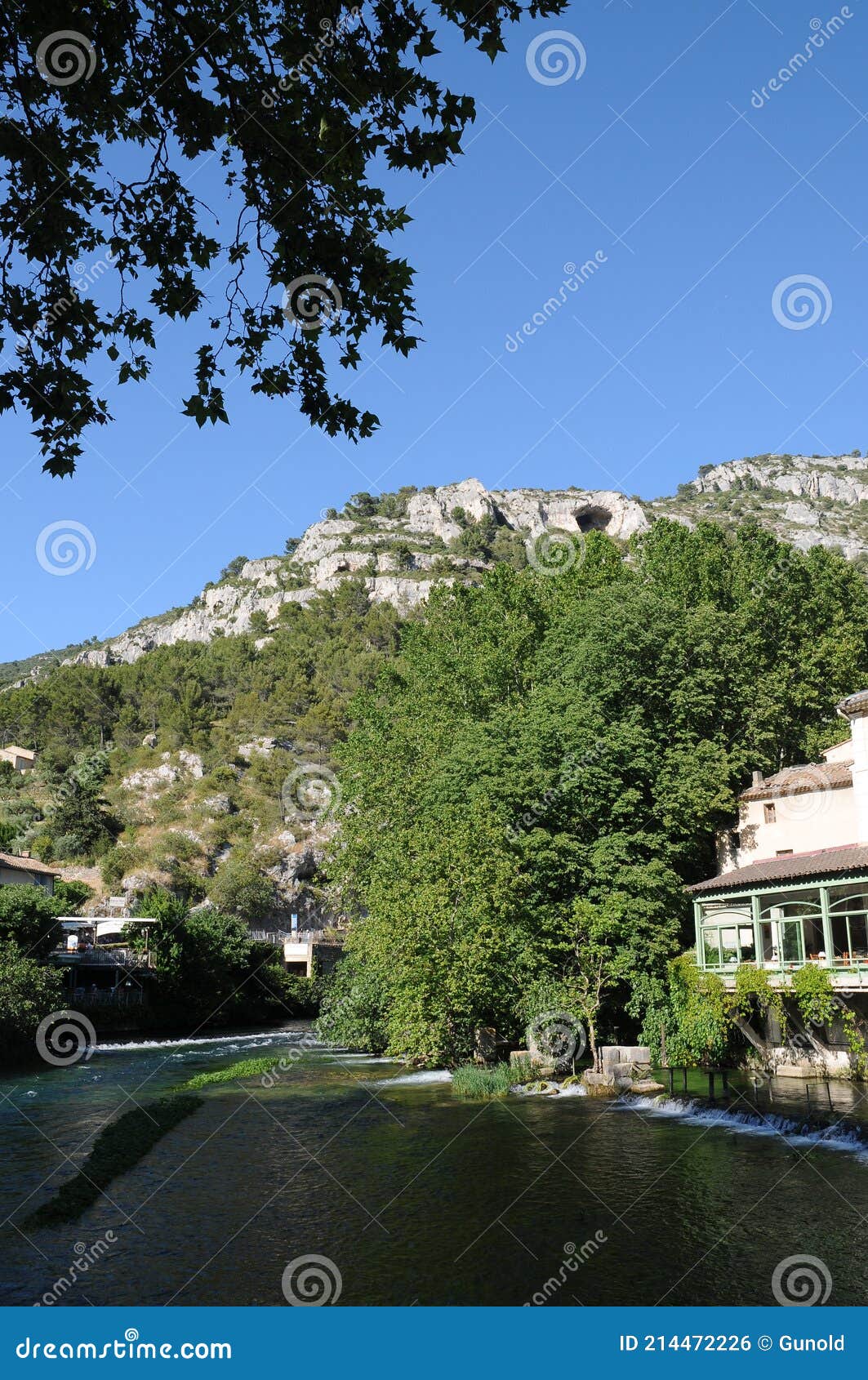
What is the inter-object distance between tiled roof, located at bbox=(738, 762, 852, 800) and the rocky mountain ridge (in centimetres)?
10110

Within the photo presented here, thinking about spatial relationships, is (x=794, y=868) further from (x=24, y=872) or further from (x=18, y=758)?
(x=18, y=758)

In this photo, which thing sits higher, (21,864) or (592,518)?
(592,518)

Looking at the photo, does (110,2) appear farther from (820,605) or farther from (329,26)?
(820,605)

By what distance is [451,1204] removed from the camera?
15.1 m

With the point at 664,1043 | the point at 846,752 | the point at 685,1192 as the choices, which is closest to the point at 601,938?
the point at 664,1043

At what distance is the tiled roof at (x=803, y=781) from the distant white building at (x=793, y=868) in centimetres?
4

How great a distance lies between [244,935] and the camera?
66.7m
